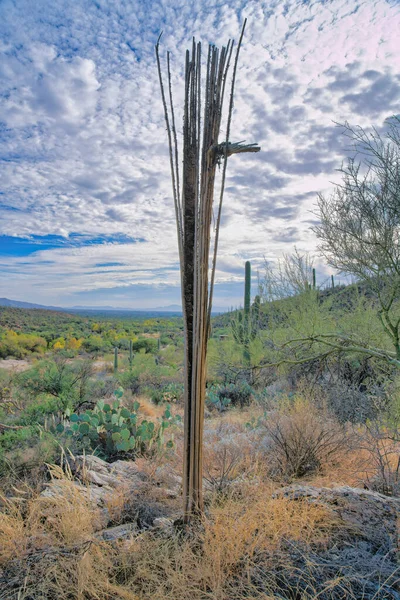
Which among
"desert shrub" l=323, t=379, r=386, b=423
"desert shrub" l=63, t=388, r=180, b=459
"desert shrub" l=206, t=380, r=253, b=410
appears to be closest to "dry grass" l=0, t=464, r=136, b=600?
"desert shrub" l=63, t=388, r=180, b=459

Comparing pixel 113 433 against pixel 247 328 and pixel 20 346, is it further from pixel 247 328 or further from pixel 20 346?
pixel 20 346

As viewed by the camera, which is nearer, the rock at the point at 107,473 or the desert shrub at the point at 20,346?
the rock at the point at 107,473

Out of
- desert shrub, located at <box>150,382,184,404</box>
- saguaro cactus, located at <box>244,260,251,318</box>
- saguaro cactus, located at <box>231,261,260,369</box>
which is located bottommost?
desert shrub, located at <box>150,382,184,404</box>

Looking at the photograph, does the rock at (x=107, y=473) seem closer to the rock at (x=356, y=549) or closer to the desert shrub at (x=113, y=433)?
the desert shrub at (x=113, y=433)

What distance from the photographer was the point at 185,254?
271 cm

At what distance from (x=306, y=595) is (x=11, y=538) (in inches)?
77.9

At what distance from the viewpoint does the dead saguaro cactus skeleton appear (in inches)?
104

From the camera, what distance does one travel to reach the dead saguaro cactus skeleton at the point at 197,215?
2.63 metres

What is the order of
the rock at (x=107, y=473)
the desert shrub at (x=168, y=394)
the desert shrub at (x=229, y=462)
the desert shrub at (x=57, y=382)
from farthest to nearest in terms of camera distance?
the desert shrub at (x=168, y=394), the desert shrub at (x=57, y=382), the rock at (x=107, y=473), the desert shrub at (x=229, y=462)

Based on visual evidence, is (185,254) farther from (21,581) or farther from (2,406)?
(2,406)

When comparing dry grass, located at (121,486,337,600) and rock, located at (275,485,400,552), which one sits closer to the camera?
dry grass, located at (121,486,337,600)

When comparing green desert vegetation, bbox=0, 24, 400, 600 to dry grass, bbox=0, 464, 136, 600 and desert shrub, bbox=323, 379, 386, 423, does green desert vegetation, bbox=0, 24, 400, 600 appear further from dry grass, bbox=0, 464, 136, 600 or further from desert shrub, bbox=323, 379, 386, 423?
desert shrub, bbox=323, 379, 386, 423

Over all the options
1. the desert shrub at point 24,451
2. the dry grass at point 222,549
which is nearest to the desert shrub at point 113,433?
the desert shrub at point 24,451

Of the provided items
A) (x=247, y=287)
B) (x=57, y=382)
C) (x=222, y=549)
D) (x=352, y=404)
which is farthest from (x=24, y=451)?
(x=247, y=287)
